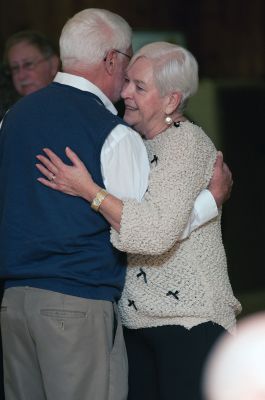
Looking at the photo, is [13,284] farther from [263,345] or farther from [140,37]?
[140,37]

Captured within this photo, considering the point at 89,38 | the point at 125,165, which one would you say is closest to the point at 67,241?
the point at 125,165

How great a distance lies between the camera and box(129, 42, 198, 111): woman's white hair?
9.07 ft

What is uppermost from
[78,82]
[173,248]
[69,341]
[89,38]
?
[89,38]

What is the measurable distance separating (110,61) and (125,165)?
1.18 feet

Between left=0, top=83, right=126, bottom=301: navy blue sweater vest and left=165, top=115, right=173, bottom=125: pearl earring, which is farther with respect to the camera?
left=165, top=115, right=173, bottom=125: pearl earring

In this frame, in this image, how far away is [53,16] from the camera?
653 cm

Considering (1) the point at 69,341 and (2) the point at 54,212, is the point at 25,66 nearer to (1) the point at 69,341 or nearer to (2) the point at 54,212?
(2) the point at 54,212

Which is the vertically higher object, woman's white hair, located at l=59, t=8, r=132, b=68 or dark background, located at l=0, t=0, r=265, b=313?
woman's white hair, located at l=59, t=8, r=132, b=68

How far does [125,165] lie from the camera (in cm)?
262

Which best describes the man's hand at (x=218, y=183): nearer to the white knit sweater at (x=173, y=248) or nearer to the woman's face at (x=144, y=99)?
the white knit sweater at (x=173, y=248)

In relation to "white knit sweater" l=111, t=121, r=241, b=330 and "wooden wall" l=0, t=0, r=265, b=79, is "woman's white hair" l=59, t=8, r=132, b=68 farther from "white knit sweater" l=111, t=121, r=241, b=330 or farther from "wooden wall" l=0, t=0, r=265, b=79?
"wooden wall" l=0, t=0, r=265, b=79

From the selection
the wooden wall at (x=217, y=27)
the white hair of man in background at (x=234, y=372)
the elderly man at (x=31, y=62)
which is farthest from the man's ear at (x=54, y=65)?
the wooden wall at (x=217, y=27)

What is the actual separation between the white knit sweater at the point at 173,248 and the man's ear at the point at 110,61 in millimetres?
246

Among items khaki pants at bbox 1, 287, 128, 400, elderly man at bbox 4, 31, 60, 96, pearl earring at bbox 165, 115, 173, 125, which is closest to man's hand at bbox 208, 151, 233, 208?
pearl earring at bbox 165, 115, 173, 125
